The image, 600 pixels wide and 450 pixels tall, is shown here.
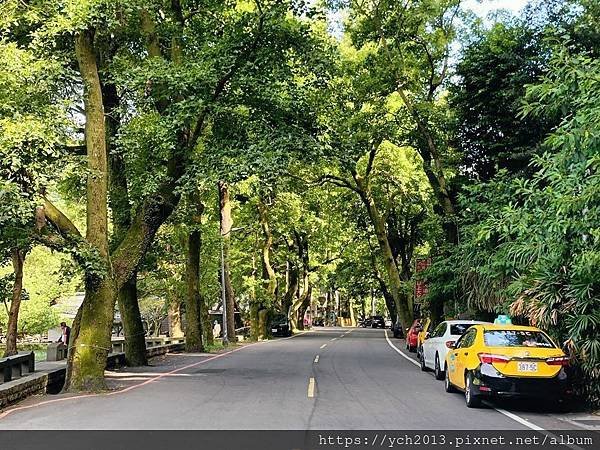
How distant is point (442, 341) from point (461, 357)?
353 centimetres

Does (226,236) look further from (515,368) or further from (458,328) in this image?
(515,368)

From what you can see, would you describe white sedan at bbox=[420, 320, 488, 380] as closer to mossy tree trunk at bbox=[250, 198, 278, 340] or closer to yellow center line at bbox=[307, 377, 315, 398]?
yellow center line at bbox=[307, 377, 315, 398]

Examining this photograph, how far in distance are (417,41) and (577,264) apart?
1833 centimetres

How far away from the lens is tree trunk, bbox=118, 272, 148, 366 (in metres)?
22.0

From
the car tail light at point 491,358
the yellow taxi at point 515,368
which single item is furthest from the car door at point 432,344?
the car tail light at point 491,358

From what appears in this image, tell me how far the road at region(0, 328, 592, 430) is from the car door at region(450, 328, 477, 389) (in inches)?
15.2

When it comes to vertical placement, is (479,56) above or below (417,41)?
below

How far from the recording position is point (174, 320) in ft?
142

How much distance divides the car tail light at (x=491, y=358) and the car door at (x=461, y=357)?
861 mm

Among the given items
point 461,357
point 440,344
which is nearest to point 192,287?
point 440,344

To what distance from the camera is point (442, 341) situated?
16328 mm

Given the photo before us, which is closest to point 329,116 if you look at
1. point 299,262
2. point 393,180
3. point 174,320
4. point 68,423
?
point 393,180

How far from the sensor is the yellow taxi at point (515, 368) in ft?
36.5

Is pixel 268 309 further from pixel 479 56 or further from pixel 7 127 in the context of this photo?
pixel 7 127
